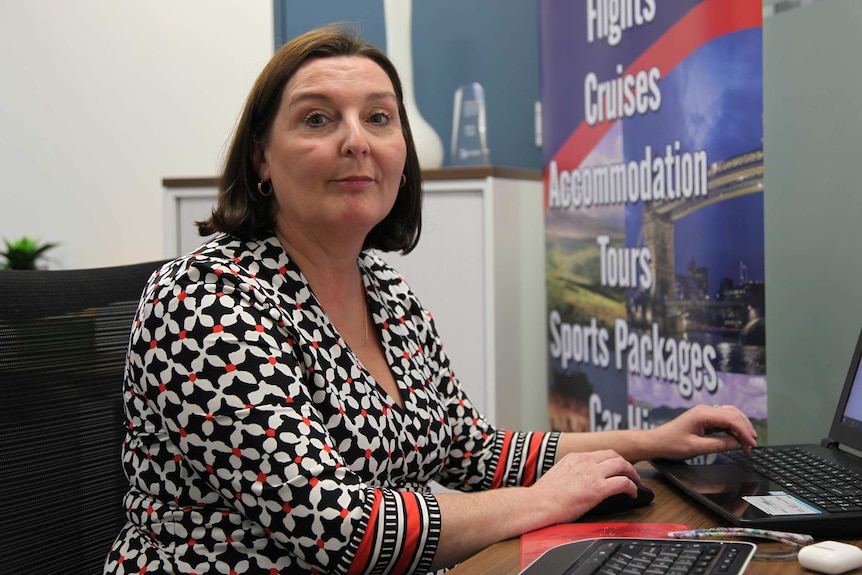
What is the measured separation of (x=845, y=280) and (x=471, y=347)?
1.22 metres

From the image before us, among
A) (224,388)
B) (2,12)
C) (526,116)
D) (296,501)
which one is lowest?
(296,501)

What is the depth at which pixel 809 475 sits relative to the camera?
131 cm

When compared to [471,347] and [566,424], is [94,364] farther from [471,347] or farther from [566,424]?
[566,424]

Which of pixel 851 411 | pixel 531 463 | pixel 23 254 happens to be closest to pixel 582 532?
pixel 531 463

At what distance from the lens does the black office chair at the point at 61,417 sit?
1236 mm

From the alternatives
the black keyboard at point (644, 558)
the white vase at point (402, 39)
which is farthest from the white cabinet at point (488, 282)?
the black keyboard at point (644, 558)

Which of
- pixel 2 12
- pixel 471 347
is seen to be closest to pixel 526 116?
pixel 471 347

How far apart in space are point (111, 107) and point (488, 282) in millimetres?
2840

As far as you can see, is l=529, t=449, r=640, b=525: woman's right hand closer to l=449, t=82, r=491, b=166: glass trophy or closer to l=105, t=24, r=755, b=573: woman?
l=105, t=24, r=755, b=573: woman

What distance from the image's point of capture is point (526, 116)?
3426 mm

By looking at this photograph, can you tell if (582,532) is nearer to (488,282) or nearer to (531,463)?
(531,463)

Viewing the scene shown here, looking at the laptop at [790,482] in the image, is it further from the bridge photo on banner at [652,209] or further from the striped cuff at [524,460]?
the bridge photo on banner at [652,209]

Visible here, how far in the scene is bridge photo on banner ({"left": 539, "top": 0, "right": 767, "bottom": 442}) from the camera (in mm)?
2143

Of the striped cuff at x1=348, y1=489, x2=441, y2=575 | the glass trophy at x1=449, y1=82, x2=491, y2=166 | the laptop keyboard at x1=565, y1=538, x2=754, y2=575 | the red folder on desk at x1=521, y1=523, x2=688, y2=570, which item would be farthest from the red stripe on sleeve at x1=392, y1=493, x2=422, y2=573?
the glass trophy at x1=449, y1=82, x2=491, y2=166
